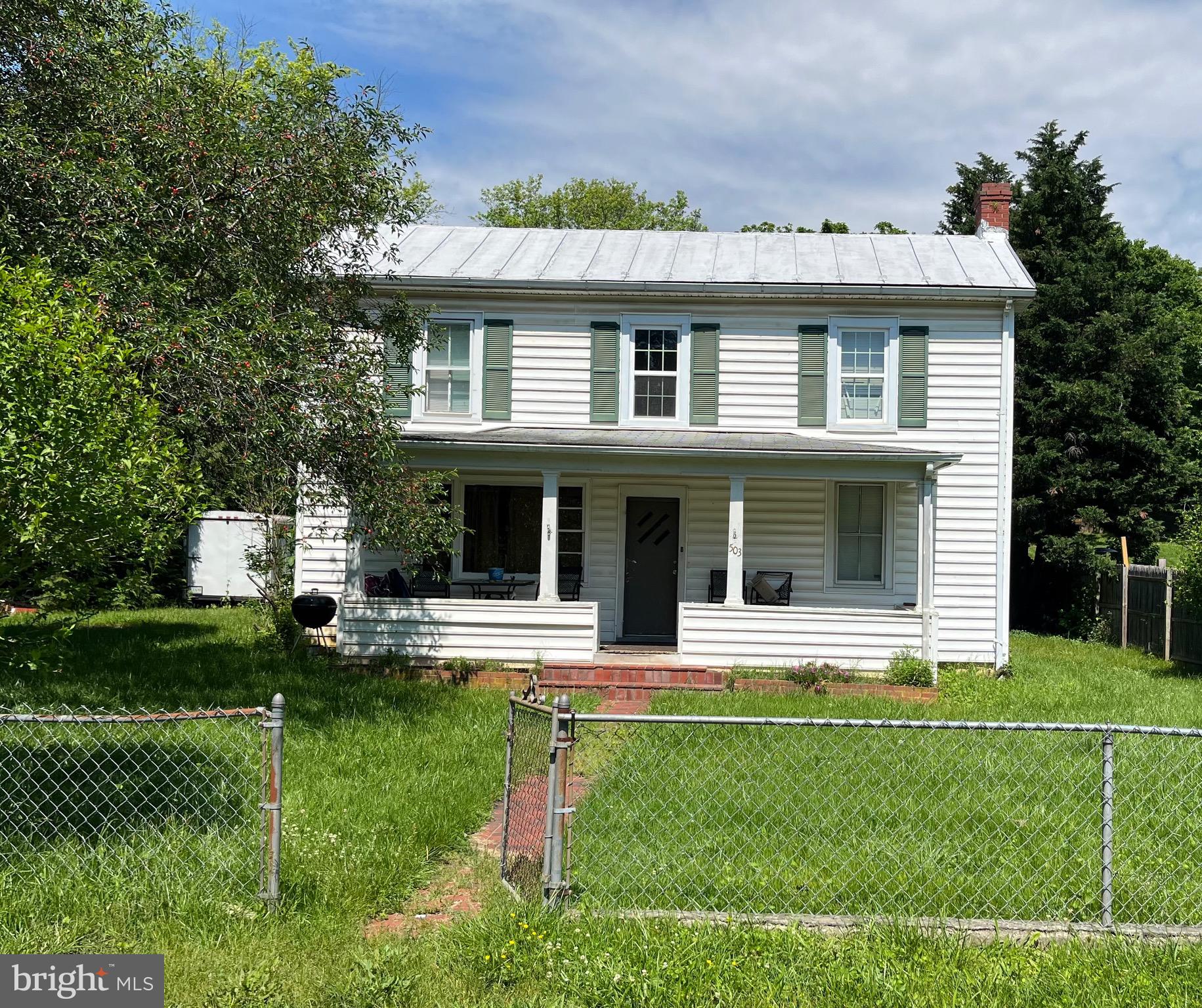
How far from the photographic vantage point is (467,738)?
9242mm

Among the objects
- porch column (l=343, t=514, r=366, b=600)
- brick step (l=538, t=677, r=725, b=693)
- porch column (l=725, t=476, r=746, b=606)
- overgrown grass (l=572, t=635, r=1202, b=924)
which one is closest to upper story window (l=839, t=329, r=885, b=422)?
porch column (l=725, t=476, r=746, b=606)

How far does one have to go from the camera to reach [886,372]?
15.4m

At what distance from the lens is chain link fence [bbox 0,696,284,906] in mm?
5266

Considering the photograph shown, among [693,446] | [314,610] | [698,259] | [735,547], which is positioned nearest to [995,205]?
[698,259]

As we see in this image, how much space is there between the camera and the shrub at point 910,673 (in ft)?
42.4

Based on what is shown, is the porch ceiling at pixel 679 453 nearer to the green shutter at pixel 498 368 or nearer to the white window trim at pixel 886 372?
the white window trim at pixel 886 372

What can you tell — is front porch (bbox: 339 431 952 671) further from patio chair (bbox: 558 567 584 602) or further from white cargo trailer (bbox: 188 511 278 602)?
white cargo trailer (bbox: 188 511 278 602)

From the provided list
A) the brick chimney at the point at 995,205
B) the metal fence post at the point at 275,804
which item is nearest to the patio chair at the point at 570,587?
the brick chimney at the point at 995,205

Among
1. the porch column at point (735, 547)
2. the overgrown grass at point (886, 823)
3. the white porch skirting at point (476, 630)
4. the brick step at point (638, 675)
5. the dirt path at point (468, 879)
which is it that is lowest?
the dirt path at point (468, 879)

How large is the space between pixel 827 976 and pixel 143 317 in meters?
7.30

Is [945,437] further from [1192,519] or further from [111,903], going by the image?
[111,903]

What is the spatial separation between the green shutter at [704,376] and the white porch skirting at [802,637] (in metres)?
3.33

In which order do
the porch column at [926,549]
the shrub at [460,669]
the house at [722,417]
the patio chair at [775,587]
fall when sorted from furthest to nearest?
the house at [722,417], the patio chair at [775,587], the porch column at [926,549], the shrub at [460,669]

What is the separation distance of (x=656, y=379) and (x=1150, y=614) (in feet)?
31.4
